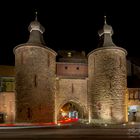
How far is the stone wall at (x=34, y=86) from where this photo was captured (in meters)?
34.3

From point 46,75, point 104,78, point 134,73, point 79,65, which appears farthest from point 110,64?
point 134,73

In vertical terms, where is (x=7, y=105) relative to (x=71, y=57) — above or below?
below

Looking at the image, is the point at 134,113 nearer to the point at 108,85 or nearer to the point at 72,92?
the point at 72,92

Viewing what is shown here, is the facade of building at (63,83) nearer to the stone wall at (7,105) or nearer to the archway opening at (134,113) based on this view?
the stone wall at (7,105)

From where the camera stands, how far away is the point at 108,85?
37.2 meters

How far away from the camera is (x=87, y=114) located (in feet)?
133

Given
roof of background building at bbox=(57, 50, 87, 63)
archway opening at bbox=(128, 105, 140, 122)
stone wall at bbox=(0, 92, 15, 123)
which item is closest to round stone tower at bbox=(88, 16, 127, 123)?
roof of background building at bbox=(57, 50, 87, 63)

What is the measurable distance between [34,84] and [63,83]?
6.59 m

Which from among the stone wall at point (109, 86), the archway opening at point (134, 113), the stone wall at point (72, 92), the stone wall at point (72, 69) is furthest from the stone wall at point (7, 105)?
the archway opening at point (134, 113)

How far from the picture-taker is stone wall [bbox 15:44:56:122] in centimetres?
3434

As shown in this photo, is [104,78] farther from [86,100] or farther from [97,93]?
[86,100]

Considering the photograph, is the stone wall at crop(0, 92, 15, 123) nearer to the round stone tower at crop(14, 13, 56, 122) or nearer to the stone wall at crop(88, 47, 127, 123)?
the round stone tower at crop(14, 13, 56, 122)

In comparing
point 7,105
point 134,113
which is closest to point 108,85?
point 134,113

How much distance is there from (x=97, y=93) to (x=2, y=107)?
13933 millimetres
